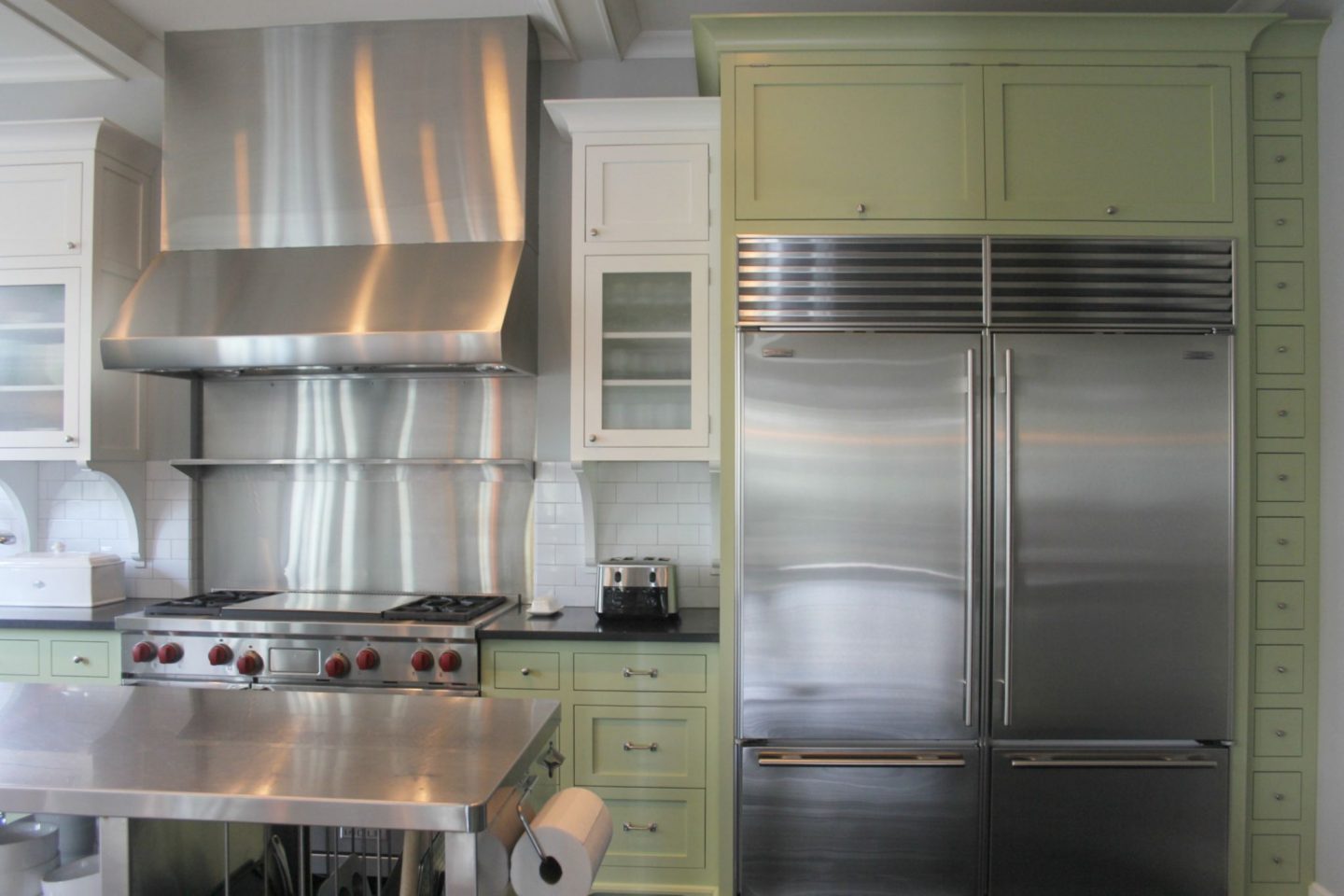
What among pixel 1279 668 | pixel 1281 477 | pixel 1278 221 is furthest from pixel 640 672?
pixel 1278 221

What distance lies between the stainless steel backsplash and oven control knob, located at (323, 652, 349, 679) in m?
0.62

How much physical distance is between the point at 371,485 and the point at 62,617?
1156 millimetres

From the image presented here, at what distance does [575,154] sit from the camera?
311cm

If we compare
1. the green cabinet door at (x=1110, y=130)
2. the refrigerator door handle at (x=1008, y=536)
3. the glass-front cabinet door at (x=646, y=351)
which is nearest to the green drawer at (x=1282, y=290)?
the green cabinet door at (x=1110, y=130)

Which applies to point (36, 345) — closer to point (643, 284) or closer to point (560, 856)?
point (643, 284)

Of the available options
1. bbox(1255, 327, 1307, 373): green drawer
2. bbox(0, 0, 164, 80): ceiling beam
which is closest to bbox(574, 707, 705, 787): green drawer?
bbox(1255, 327, 1307, 373): green drawer

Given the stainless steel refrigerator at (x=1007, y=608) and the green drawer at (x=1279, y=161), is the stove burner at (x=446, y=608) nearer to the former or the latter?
the stainless steel refrigerator at (x=1007, y=608)

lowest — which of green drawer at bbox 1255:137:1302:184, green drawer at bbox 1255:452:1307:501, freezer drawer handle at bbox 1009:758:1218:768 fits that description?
freezer drawer handle at bbox 1009:758:1218:768

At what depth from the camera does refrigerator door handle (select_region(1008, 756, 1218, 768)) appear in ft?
8.83

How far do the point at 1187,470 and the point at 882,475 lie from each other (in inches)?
37.6

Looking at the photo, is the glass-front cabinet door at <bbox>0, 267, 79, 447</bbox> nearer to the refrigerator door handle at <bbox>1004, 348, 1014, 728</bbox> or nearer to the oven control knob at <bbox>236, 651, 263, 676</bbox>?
the oven control knob at <bbox>236, 651, 263, 676</bbox>

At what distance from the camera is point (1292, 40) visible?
9.14 ft

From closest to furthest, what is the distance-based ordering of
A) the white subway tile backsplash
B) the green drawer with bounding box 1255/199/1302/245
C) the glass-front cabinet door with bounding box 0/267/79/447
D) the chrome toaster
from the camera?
the green drawer with bounding box 1255/199/1302/245
the chrome toaster
the glass-front cabinet door with bounding box 0/267/79/447
the white subway tile backsplash

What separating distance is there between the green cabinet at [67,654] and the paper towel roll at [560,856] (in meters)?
2.50
